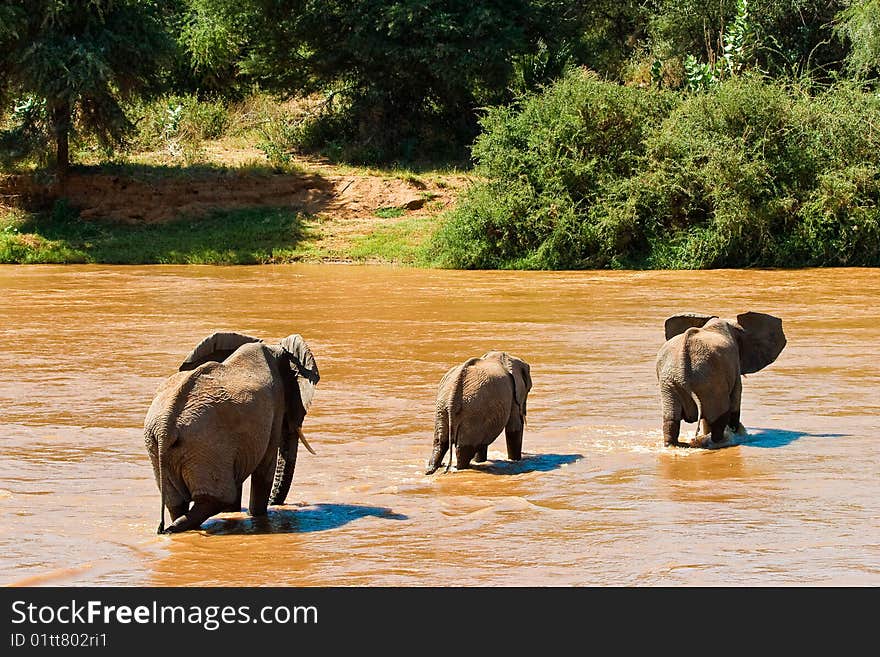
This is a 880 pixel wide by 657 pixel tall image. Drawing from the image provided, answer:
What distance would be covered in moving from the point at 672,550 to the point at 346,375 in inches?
290

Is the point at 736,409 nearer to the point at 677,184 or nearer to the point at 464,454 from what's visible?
the point at 464,454

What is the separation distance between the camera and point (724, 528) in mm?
7109

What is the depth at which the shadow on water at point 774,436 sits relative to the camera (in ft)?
32.3

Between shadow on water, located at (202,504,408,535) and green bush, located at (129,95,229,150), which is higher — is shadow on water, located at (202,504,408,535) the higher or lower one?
the lower one

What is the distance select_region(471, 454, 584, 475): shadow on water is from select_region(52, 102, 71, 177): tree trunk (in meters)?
24.7

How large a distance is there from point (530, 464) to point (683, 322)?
2053 millimetres

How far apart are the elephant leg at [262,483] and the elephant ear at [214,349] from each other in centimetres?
64

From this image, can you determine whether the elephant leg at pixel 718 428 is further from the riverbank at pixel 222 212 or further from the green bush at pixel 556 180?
the riverbank at pixel 222 212

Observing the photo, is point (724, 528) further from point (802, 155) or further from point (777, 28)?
point (777, 28)

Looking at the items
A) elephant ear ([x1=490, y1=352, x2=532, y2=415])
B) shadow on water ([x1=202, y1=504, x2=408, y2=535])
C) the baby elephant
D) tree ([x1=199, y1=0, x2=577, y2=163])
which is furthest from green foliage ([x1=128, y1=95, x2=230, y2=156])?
shadow on water ([x1=202, y1=504, x2=408, y2=535])

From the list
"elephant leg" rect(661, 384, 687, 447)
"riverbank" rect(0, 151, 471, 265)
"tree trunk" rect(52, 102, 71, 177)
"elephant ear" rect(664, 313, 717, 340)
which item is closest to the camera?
"elephant leg" rect(661, 384, 687, 447)

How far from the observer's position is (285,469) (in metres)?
7.92

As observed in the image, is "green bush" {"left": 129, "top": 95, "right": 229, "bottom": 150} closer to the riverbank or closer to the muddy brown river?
the riverbank

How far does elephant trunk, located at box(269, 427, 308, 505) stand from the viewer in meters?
7.85
